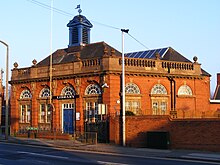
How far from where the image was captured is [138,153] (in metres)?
24.0

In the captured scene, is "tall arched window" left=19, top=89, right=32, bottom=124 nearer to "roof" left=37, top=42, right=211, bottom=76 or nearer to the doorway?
"roof" left=37, top=42, right=211, bottom=76

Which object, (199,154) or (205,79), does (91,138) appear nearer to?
(199,154)

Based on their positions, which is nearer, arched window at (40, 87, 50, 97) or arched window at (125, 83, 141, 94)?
arched window at (125, 83, 141, 94)

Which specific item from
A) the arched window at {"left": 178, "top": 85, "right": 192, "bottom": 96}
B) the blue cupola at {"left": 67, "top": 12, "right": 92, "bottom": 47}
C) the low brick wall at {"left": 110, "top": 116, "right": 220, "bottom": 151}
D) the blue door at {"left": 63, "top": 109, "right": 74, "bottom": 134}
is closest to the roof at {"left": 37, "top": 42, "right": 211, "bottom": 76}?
the blue cupola at {"left": 67, "top": 12, "right": 92, "bottom": 47}

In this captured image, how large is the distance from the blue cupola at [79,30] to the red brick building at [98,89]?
1.55 meters

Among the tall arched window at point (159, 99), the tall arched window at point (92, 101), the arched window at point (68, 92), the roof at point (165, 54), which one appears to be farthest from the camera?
the roof at point (165, 54)

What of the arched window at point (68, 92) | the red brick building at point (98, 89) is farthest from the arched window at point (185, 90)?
the arched window at point (68, 92)

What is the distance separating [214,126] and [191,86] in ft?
46.6

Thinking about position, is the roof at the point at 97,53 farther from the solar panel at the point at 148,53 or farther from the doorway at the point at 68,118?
the doorway at the point at 68,118

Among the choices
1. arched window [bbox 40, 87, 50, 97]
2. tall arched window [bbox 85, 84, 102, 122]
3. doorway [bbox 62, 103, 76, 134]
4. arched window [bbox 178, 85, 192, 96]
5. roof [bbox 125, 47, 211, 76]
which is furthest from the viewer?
roof [bbox 125, 47, 211, 76]

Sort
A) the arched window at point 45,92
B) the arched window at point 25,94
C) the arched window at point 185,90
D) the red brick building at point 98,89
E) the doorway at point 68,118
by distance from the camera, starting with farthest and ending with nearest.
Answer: the arched window at point 25,94, the arched window at point 45,92, the arched window at point 185,90, the doorway at point 68,118, the red brick building at point 98,89

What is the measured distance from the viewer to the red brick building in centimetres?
3441

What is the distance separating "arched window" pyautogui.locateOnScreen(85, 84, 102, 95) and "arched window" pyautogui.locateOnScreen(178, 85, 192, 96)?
27.8ft

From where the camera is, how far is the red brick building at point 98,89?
113 feet
